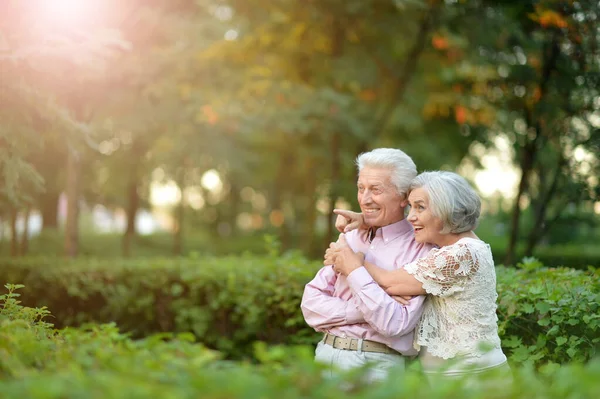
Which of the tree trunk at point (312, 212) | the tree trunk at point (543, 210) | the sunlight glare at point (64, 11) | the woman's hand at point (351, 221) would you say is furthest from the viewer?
the tree trunk at point (312, 212)

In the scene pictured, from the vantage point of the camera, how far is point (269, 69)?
12.5 metres

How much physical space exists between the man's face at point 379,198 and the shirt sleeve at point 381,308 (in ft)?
1.34

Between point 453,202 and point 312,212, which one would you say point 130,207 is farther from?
point 453,202

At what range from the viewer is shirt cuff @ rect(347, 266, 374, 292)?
3621 millimetres

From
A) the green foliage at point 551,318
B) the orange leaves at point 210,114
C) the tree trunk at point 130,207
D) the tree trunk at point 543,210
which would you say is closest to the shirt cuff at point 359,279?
the green foliage at point 551,318

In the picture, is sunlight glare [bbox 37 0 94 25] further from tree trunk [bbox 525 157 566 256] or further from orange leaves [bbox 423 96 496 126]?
orange leaves [bbox 423 96 496 126]

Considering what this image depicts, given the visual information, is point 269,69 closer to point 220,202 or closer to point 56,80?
point 56,80

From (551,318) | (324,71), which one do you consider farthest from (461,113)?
(551,318)

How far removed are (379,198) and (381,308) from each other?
67 centimetres

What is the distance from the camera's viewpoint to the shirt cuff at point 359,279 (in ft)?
11.9

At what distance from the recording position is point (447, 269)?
11.4 feet

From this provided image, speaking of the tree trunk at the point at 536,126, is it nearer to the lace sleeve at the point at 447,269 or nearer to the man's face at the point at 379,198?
the man's face at the point at 379,198

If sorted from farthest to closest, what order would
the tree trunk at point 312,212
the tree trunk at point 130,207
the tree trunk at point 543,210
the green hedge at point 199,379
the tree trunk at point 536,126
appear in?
the tree trunk at point 130,207, the tree trunk at point 312,212, the tree trunk at point 536,126, the tree trunk at point 543,210, the green hedge at point 199,379

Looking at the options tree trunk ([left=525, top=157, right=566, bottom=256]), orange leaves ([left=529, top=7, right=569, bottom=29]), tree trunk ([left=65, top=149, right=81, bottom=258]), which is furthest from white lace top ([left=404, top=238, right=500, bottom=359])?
tree trunk ([left=65, top=149, right=81, bottom=258])
